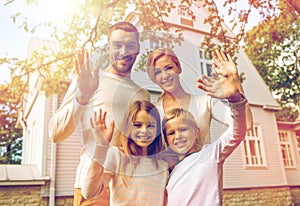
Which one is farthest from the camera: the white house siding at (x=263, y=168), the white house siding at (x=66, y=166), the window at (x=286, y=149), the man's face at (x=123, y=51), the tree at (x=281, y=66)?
the window at (x=286, y=149)

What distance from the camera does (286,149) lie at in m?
5.38

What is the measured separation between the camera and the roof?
9.59ft

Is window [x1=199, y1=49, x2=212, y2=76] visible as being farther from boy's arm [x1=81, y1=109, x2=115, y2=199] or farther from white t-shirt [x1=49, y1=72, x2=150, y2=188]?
boy's arm [x1=81, y1=109, x2=115, y2=199]

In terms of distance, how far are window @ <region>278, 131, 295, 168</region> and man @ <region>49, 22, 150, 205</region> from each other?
5.35m

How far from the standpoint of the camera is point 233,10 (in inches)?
71.2

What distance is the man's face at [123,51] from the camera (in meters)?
0.62

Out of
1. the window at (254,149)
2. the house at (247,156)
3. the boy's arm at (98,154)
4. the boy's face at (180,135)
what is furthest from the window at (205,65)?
the window at (254,149)

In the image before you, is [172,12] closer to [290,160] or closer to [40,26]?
[40,26]

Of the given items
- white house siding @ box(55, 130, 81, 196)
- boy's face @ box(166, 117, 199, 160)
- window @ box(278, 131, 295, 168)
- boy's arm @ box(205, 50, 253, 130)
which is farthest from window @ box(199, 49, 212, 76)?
window @ box(278, 131, 295, 168)

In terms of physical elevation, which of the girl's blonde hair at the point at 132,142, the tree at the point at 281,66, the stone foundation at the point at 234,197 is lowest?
the stone foundation at the point at 234,197

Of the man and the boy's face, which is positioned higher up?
the man

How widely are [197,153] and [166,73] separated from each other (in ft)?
0.64

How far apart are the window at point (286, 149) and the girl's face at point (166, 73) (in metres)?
5.30

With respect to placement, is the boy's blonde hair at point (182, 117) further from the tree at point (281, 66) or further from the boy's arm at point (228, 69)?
the tree at point (281, 66)
